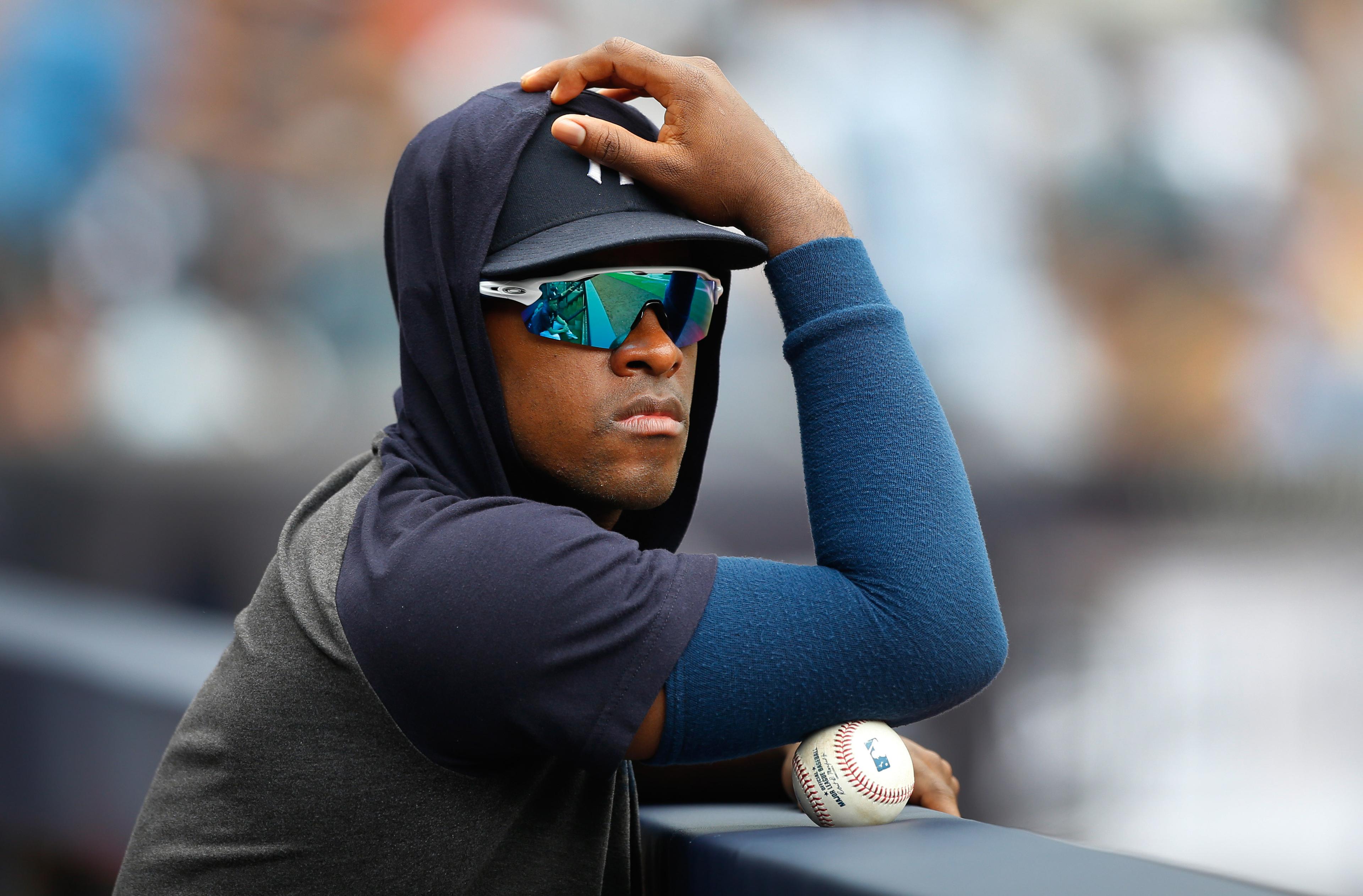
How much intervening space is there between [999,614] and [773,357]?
4935 millimetres

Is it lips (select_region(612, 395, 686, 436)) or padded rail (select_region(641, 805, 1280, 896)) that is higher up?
lips (select_region(612, 395, 686, 436))

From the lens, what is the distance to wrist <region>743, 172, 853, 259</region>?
64.9 inches

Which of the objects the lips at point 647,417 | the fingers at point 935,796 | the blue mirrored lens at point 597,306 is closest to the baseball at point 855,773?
the fingers at point 935,796

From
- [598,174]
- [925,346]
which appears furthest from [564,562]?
[925,346]

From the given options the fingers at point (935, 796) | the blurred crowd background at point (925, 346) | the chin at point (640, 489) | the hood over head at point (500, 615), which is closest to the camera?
the hood over head at point (500, 615)

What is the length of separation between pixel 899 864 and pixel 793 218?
840 mm

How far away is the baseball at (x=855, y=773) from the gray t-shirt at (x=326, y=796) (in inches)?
9.1

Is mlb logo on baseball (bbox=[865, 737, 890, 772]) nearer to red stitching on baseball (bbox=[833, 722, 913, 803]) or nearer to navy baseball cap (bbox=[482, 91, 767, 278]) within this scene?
red stitching on baseball (bbox=[833, 722, 913, 803])

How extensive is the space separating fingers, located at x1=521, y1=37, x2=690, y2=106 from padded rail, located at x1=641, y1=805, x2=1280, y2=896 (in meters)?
0.95

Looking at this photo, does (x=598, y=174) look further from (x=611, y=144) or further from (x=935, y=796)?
(x=935, y=796)

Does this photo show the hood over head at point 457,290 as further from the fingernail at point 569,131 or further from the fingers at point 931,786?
the fingers at point 931,786

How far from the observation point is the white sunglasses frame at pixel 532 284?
5.24ft

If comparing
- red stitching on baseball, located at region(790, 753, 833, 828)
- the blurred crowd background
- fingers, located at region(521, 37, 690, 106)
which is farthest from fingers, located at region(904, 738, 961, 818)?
the blurred crowd background

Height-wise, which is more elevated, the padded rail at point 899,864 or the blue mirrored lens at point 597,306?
the blue mirrored lens at point 597,306
